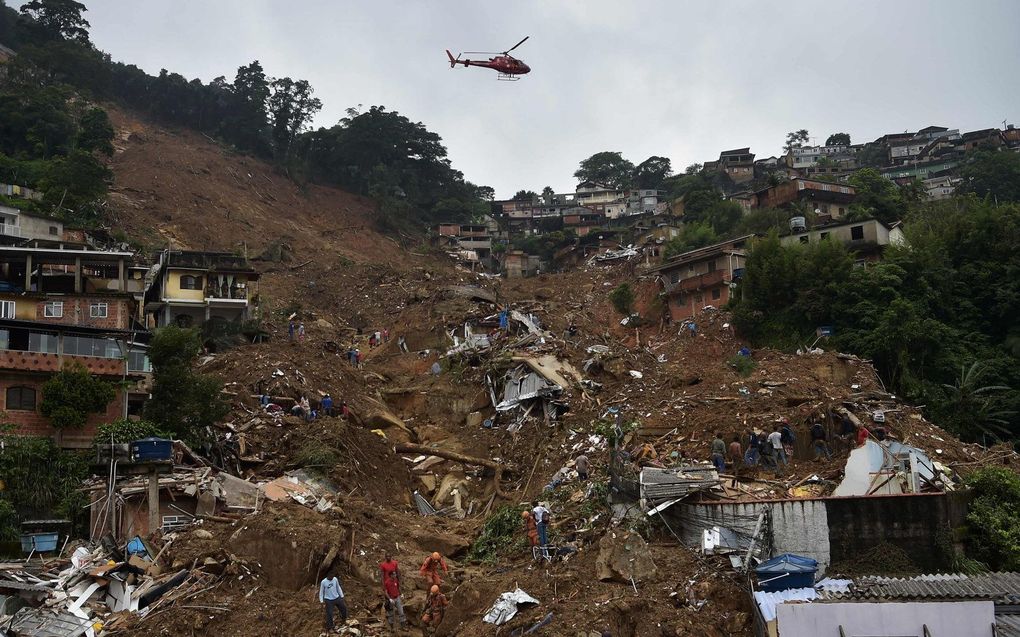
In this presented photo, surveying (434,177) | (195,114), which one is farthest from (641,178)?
(195,114)

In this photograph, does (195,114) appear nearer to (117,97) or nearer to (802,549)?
(117,97)

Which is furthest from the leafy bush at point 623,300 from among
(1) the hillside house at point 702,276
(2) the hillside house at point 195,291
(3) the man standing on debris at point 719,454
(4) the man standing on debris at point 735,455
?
(4) the man standing on debris at point 735,455

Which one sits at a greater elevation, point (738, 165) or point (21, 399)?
point (738, 165)

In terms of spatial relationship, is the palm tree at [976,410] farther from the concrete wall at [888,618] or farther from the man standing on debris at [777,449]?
the concrete wall at [888,618]

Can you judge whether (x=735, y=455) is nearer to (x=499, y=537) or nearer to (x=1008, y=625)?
(x=499, y=537)

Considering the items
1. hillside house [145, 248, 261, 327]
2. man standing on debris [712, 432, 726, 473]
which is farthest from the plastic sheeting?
hillside house [145, 248, 261, 327]

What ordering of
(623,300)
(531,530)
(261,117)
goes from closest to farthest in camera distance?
(531,530) → (623,300) → (261,117)

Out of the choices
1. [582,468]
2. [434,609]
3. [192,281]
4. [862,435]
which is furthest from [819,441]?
[192,281]
